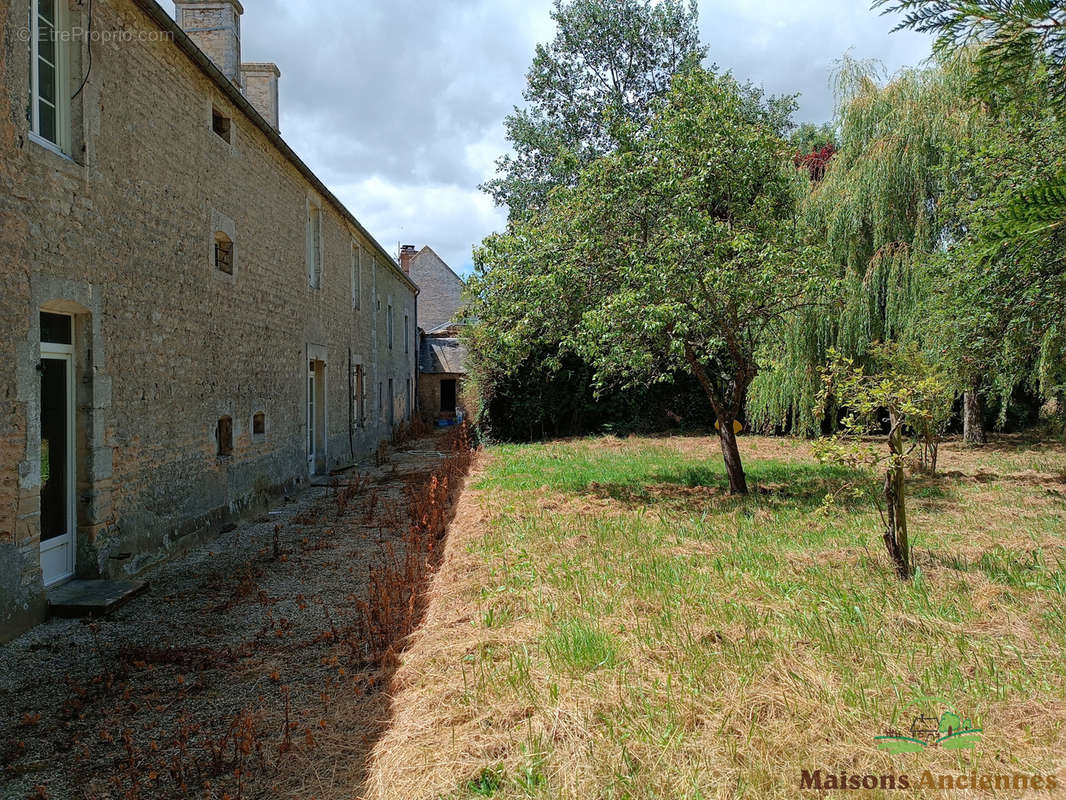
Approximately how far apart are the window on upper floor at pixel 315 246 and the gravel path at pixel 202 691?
706cm

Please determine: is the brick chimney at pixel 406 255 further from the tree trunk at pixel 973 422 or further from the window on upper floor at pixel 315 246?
the tree trunk at pixel 973 422

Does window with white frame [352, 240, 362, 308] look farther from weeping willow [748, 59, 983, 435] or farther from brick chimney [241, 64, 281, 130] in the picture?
weeping willow [748, 59, 983, 435]

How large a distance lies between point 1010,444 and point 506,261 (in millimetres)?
11972

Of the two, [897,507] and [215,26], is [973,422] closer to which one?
[897,507]

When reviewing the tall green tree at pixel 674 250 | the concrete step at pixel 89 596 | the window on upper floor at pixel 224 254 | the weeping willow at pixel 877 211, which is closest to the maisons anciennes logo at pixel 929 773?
the tall green tree at pixel 674 250

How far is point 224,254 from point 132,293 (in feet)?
Answer: 8.45

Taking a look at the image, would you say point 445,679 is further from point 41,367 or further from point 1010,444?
point 1010,444

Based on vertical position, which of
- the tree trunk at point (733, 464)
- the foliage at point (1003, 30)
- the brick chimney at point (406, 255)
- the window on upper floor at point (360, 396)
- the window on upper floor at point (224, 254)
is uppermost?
the brick chimney at point (406, 255)

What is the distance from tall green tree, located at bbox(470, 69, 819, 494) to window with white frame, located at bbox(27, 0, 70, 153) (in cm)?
500

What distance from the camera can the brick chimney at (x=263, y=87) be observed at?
470 inches

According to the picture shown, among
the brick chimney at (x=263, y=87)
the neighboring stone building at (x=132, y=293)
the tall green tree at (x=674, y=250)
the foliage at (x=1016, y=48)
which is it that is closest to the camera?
the foliage at (x=1016, y=48)

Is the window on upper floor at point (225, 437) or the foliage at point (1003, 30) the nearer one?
the foliage at point (1003, 30)

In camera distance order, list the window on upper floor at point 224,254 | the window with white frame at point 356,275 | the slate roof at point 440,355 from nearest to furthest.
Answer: the window on upper floor at point 224,254, the window with white frame at point 356,275, the slate roof at point 440,355

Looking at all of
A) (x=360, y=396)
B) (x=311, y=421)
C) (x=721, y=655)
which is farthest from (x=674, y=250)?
(x=360, y=396)
